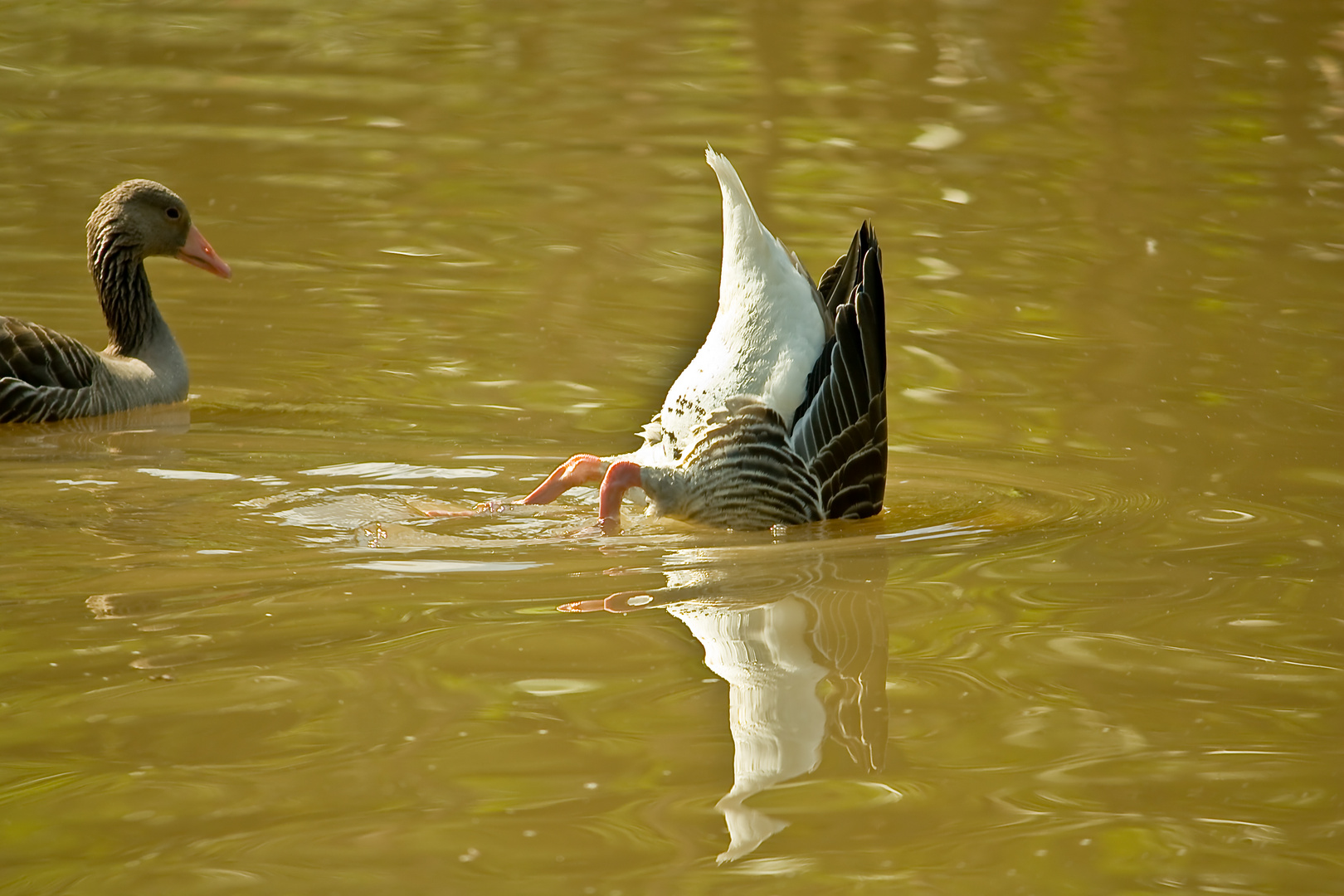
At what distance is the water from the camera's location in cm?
382

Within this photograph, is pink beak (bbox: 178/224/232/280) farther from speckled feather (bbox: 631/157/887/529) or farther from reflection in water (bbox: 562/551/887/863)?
reflection in water (bbox: 562/551/887/863)

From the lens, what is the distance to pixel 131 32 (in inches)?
734

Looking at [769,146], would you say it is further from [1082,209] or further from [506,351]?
[506,351]

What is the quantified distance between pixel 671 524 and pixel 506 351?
2.71m

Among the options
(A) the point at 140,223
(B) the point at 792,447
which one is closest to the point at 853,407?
(B) the point at 792,447

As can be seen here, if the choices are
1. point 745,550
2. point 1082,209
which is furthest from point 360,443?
point 1082,209

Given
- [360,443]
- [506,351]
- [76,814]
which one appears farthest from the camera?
[506,351]

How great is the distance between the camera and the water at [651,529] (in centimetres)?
382

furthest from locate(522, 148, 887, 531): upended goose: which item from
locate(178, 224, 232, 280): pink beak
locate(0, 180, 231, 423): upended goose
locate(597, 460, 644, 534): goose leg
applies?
locate(178, 224, 232, 280): pink beak

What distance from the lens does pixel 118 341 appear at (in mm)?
9195

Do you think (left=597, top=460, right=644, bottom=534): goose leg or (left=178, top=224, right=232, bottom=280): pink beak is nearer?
(left=597, top=460, right=644, bottom=534): goose leg

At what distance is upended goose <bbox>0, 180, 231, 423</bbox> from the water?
0.29 m

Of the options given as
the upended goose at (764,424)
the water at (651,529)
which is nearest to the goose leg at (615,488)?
the upended goose at (764,424)

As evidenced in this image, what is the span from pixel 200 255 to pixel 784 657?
5.81 metres
